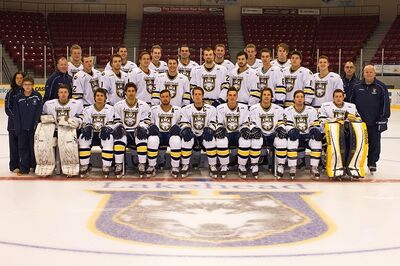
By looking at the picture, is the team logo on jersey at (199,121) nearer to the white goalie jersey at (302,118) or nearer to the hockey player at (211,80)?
the hockey player at (211,80)

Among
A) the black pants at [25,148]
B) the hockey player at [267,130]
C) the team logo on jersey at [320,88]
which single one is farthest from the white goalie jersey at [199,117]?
the black pants at [25,148]

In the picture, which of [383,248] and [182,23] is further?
[182,23]

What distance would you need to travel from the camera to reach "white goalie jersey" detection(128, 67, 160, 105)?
708 centimetres

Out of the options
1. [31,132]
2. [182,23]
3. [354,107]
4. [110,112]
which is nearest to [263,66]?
[354,107]

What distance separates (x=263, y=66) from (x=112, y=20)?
16.4 metres

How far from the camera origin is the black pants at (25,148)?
637cm

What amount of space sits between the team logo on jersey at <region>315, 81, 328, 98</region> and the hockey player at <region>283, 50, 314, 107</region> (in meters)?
0.07

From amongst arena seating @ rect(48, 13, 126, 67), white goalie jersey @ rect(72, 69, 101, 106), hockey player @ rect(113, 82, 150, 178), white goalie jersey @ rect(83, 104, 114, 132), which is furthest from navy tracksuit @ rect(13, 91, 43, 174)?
arena seating @ rect(48, 13, 126, 67)

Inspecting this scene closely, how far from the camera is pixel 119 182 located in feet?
19.9

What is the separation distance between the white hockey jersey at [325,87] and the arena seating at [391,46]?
11.9 meters

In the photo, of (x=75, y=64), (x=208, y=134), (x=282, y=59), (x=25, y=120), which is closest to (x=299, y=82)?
(x=282, y=59)

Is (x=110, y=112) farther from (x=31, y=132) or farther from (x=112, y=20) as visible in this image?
(x=112, y=20)

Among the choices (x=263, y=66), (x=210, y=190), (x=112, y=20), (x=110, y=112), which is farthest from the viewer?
(x=112, y=20)

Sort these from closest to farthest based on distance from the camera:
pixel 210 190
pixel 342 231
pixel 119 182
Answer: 1. pixel 342 231
2. pixel 210 190
3. pixel 119 182
